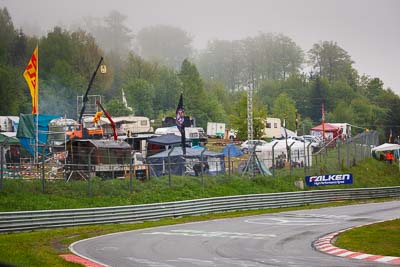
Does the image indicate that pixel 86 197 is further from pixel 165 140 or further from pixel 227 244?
pixel 165 140

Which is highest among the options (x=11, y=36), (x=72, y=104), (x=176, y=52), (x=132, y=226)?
(x=176, y=52)

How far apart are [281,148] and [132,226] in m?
29.9

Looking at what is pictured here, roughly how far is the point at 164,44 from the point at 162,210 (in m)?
101

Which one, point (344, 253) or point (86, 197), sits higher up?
point (86, 197)

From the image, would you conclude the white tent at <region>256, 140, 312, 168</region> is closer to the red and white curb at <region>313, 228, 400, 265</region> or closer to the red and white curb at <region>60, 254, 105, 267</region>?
the red and white curb at <region>313, 228, 400, 265</region>

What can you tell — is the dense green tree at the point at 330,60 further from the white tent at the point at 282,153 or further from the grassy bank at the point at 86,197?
the grassy bank at the point at 86,197

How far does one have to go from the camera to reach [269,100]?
132 metres

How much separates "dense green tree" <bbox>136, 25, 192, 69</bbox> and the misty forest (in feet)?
0.79

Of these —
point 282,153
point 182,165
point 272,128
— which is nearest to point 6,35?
point 282,153

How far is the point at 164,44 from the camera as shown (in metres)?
129

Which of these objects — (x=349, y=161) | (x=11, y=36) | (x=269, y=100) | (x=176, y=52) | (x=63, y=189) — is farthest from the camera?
(x=176, y=52)

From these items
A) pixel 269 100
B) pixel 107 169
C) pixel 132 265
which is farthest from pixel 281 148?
pixel 269 100

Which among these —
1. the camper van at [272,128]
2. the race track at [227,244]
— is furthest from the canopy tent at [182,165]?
the camper van at [272,128]

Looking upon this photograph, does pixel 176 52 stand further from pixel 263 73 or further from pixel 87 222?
pixel 87 222
